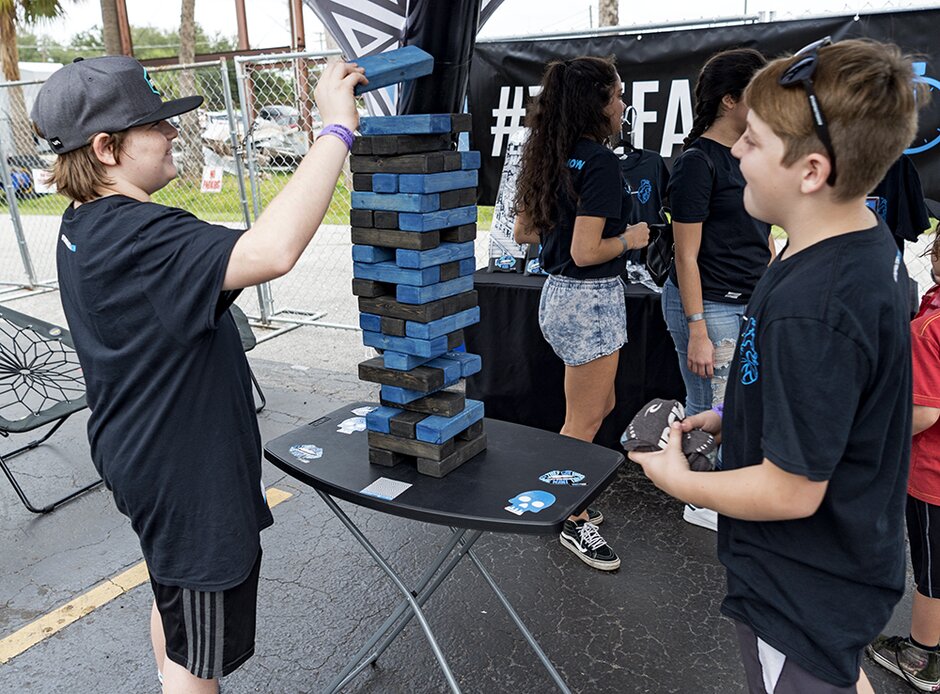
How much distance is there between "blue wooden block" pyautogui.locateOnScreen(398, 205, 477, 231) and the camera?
5.85 ft

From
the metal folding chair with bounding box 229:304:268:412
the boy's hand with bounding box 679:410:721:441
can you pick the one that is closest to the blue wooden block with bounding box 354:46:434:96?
the boy's hand with bounding box 679:410:721:441

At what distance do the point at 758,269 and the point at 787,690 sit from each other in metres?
1.72

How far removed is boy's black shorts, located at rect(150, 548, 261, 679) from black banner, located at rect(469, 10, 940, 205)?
3.46 m

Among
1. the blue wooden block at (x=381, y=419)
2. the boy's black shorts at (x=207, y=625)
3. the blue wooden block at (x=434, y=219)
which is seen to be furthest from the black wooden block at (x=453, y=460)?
the blue wooden block at (x=434, y=219)

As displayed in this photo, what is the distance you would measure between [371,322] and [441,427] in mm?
336

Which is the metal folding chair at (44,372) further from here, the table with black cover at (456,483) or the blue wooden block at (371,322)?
the blue wooden block at (371,322)

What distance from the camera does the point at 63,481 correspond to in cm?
381

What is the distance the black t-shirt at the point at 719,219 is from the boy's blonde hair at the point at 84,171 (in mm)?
1844

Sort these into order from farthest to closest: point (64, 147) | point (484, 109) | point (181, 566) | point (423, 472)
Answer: point (484, 109) → point (423, 472) → point (181, 566) → point (64, 147)

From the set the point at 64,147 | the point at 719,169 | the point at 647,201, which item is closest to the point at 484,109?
the point at 647,201

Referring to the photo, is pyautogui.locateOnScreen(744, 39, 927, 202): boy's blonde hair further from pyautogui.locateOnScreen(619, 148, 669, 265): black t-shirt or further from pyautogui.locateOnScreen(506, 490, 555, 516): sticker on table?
pyautogui.locateOnScreen(619, 148, 669, 265): black t-shirt

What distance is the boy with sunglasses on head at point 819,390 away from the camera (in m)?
1.13

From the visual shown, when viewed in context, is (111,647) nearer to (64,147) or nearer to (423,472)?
(423,472)

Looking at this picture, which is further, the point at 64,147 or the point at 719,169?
the point at 719,169
